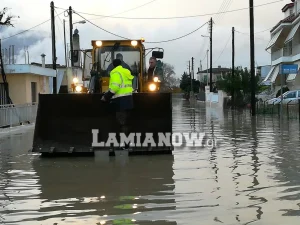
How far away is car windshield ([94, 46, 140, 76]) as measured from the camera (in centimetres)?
1328

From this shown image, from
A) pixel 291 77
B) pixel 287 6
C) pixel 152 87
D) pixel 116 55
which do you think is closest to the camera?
pixel 152 87

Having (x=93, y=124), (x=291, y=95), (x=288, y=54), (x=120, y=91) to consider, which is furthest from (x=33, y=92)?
(x=288, y=54)

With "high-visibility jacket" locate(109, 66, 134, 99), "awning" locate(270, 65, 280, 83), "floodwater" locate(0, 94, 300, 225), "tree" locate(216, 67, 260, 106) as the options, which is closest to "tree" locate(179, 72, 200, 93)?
"awning" locate(270, 65, 280, 83)

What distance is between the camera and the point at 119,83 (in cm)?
985

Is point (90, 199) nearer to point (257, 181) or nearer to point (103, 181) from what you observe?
point (103, 181)

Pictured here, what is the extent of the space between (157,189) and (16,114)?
1559 centimetres

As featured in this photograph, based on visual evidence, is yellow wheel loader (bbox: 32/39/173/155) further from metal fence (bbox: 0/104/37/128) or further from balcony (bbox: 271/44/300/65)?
balcony (bbox: 271/44/300/65)

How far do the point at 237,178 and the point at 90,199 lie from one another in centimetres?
259

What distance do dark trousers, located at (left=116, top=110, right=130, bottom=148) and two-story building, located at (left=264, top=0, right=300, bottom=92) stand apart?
35563 millimetres

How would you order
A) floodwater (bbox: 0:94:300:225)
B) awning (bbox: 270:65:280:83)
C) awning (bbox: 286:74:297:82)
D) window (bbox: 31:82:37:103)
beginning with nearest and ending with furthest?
floodwater (bbox: 0:94:300:225)
window (bbox: 31:82:37:103)
awning (bbox: 286:74:297:82)
awning (bbox: 270:65:280:83)

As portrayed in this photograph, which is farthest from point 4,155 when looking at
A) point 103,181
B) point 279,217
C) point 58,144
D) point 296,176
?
point 279,217

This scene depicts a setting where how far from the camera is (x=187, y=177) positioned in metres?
7.76

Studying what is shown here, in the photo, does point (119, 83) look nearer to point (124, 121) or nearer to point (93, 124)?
point (124, 121)

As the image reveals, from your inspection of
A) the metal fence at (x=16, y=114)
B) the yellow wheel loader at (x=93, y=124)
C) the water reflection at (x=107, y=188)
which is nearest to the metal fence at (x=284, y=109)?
the metal fence at (x=16, y=114)
